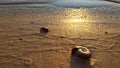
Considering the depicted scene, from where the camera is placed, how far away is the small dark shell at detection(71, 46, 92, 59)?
2.48m

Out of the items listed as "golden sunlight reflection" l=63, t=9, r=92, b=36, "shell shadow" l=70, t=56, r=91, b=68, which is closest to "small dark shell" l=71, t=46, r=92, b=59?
"shell shadow" l=70, t=56, r=91, b=68

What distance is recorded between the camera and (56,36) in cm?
281

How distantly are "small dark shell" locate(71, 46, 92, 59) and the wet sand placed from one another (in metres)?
0.05

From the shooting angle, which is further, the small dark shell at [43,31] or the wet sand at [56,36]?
the small dark shell at [43,31]

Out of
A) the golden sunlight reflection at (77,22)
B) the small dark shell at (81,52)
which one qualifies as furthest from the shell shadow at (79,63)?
the golden sunlight reflection at (77,22)

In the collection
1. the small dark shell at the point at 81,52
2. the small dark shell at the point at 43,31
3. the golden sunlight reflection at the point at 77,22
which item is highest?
the golden sunlight reflection at the point at 77,22

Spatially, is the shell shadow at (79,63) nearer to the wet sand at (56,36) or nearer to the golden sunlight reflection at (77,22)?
the wet sand at (56,36)

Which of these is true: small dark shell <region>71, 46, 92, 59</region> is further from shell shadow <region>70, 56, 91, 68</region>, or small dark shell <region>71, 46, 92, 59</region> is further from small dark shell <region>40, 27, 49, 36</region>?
small dark shell <region>40, 27, 49, 36</region>

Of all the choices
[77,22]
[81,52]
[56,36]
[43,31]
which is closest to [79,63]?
[81,52]

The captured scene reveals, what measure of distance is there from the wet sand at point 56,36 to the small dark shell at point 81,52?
54 millimetres

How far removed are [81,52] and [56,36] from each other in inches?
17.0

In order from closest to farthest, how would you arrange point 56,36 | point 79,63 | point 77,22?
point 79,63 → point 56,36 → point 77,22

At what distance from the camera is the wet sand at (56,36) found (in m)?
2.49

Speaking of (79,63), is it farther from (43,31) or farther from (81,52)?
(43,31)
